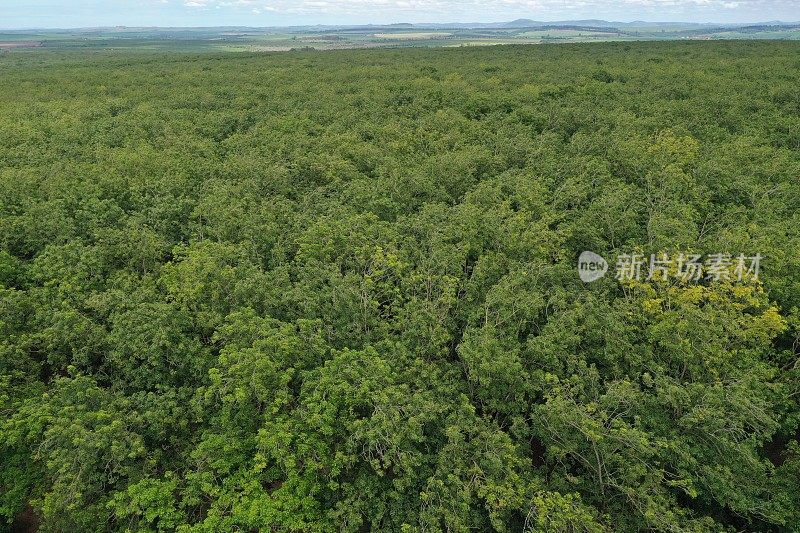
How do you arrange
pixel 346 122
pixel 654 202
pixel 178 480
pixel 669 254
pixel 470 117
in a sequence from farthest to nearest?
pixel 470 117
pixel 346 122
pixel 654 202
pixel 669 254
pixel 178 480

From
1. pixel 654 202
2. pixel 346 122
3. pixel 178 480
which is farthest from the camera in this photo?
pixel 346 122

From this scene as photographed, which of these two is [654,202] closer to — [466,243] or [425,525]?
[466,243]

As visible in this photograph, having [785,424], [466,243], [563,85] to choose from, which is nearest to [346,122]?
[466,243]

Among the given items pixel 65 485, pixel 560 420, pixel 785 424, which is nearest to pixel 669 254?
pixel 785 424

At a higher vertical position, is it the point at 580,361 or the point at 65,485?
the point at 580,361

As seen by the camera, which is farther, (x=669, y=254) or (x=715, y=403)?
(x=669, y=254)

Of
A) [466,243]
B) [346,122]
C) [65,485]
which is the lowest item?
[65,485]
